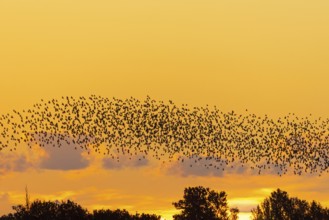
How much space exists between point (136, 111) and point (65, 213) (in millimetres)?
49799

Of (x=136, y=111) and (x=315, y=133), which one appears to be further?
(x=315, y=133)

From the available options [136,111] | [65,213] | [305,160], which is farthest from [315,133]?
[65,213]

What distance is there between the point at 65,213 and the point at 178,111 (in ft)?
155

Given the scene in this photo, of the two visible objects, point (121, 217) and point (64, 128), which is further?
point (121, 217)

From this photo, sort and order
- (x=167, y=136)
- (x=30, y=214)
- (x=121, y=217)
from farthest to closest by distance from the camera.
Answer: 1. (x=121, y=217)
2. (x=30, y=214)
3. (x=167, y=136)

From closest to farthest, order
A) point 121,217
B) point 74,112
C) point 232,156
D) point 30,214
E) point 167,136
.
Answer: point 74,112 < point 232,156 < point 167,136 < point 30,214 < point 121,217

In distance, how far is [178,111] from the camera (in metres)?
104

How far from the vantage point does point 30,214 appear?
466 ft

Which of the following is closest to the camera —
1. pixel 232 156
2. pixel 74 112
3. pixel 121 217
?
pixel 74 112

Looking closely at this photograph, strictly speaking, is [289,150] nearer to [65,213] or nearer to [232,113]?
[232,113]

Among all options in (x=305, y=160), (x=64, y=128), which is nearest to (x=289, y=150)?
(x=305, y=160)

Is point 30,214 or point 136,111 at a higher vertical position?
point 136,111

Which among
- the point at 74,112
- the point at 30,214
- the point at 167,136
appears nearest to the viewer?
the point at 74,112

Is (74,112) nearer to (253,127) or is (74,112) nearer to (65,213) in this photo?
(253,127)
